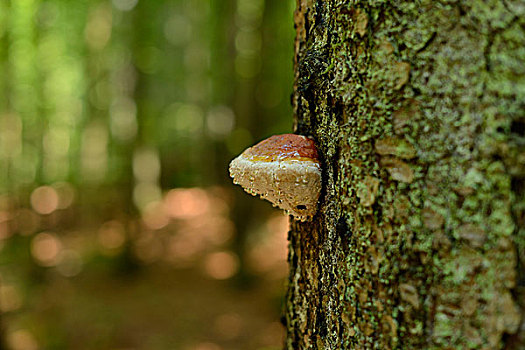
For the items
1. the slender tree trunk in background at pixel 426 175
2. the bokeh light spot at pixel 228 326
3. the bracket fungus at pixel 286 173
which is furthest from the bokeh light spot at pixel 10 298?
the slender tree trunk in background at pixel 426 175

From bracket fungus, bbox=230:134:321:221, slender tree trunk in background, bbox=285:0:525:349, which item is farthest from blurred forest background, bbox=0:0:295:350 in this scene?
slender tree trunk in background, bbox=285:0:525:349

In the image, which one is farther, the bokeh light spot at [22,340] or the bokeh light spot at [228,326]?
the bokeh light spot at [228,326]

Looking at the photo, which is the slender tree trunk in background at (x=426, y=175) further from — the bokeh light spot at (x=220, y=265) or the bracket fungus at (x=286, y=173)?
the bokeh light spot at (x=220, y=265)

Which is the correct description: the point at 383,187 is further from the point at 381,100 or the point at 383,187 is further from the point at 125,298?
the point at 125,298

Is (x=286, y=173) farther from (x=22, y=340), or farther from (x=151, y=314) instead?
(x=22, y=340)

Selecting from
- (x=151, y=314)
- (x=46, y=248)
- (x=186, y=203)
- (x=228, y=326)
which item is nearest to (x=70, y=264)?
(x=46, y=248)

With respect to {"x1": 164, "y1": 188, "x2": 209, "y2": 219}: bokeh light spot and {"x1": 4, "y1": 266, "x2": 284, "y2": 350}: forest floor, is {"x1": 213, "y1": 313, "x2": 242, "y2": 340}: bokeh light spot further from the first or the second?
{"x1": 164, "y1": 188, "x2": 209, "y2": 219}: bokeh light spot
